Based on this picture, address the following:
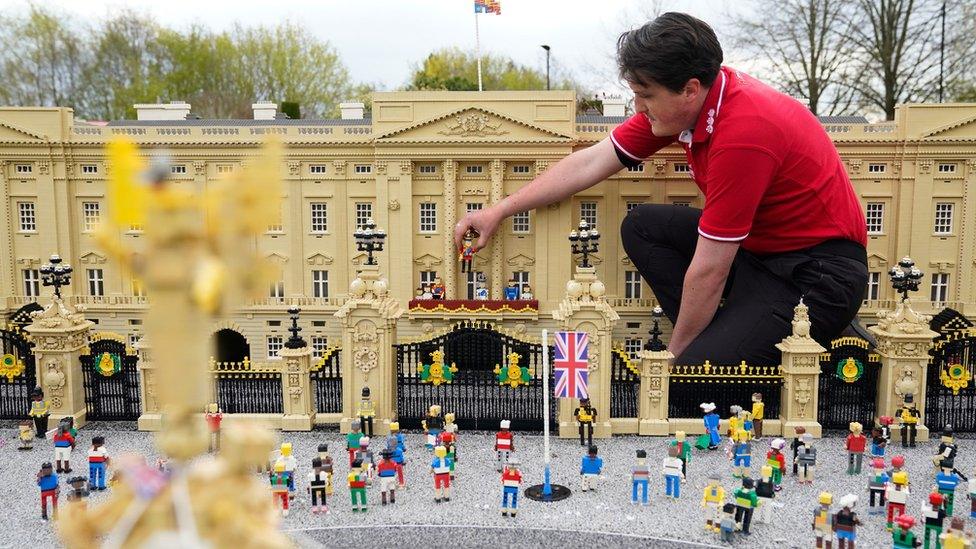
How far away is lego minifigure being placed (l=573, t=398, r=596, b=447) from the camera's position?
16078mm

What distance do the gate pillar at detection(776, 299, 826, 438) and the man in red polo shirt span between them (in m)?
0.72

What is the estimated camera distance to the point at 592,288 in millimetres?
16797

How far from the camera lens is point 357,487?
1302 cm

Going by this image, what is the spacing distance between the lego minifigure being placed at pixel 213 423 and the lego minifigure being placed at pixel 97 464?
1.99 m

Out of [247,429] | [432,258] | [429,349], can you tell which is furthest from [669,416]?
[247,429]

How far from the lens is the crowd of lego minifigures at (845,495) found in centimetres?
1112

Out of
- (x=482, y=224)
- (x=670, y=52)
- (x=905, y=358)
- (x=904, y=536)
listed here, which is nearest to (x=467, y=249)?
(x=482, y=224)

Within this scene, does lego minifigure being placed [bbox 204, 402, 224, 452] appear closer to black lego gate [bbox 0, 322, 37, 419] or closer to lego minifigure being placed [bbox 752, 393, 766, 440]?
black lego gate [bbox 0, 322, 37, 419]

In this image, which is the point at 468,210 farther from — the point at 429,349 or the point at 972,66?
the point at 972,66

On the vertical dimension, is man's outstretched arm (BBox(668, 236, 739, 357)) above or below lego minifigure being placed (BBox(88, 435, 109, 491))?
above

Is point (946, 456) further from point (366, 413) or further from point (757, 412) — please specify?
point (366, 413)

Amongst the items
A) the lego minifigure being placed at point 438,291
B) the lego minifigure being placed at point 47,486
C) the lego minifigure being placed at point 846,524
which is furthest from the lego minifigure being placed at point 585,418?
the lego minifigure being placed at point 438,291

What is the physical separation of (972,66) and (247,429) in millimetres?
43753

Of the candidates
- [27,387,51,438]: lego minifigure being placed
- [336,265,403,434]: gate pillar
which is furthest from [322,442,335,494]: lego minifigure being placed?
[27,387,51,438]: lego minifigure being placed
